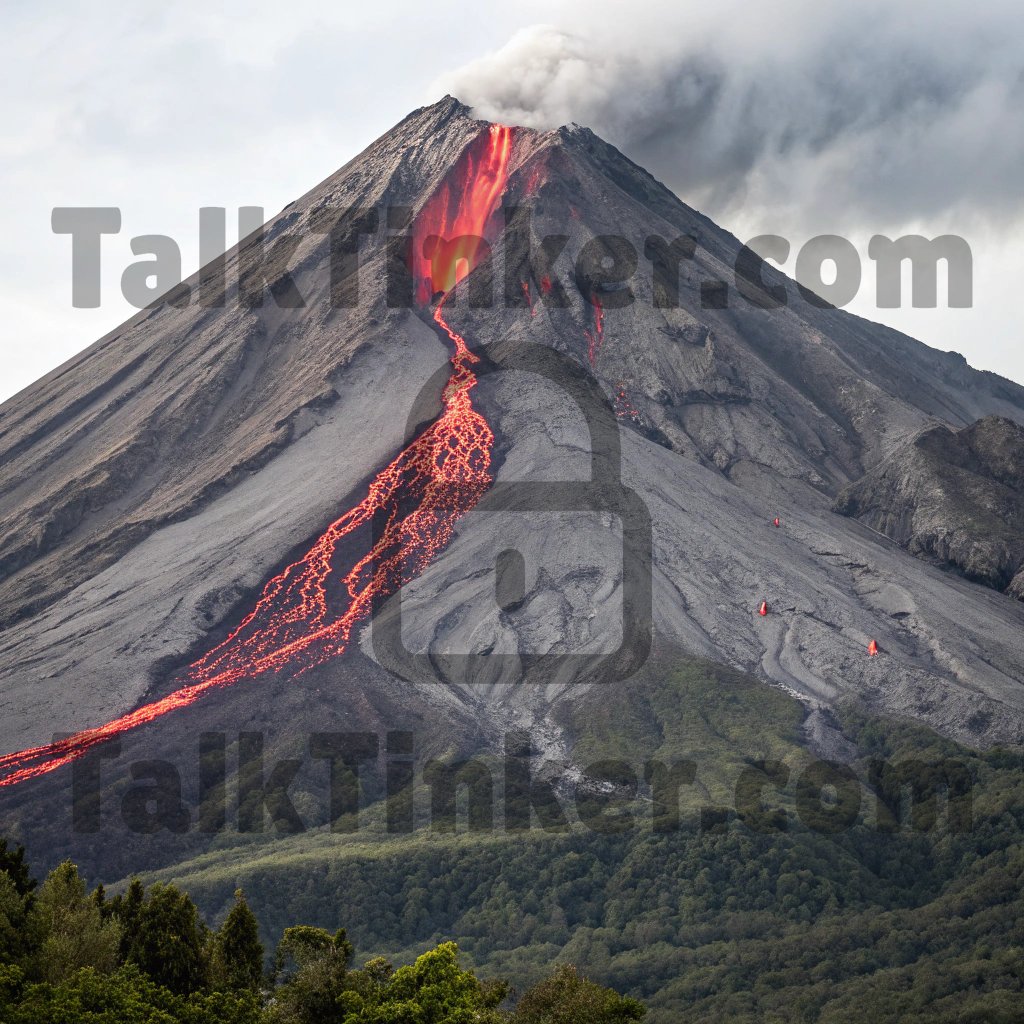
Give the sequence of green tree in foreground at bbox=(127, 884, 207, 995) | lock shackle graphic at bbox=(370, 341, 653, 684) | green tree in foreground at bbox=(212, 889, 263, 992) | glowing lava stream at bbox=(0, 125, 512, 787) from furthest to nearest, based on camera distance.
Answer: lock shackle graphic at bbox=(370, 341, 653, 684)
glowing lava stream at bbox=(0, 125, 512, 787)
green tree in foreground at bbox=(212, 889, 263, 992)
green tree in foreground at bbox=(127, 884, 207, 995)

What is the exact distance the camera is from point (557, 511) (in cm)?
7631

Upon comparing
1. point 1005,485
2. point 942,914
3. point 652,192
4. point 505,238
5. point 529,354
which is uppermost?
point 652,192

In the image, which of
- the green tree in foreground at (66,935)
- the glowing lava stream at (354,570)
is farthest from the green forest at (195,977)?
the glowing lava stream at (354,570)

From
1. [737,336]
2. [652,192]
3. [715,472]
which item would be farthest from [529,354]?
[652,192]

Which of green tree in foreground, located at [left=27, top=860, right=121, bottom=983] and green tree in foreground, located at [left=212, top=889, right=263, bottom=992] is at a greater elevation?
green tree in foreground, located at [left=27, top=860, right=121, bottom=983]

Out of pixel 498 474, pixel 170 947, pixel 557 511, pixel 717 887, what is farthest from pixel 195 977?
pixel 498 474

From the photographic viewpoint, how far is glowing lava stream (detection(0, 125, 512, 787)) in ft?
205

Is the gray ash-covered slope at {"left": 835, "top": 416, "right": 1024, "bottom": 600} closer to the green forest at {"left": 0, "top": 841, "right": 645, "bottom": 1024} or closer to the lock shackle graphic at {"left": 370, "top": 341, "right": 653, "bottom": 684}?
the lock shackle graphic at {"left": 370, "top": 341, "right": 653, "bottom": 684}

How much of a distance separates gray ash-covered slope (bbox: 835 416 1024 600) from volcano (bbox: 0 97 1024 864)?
129cm

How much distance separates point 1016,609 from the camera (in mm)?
79562

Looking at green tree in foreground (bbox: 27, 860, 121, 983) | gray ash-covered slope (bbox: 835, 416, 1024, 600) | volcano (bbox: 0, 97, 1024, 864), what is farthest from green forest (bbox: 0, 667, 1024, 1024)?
gray ash-covered slope (bbox: 835, 416, 1024, 600)

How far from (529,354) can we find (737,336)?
2361 centimetres

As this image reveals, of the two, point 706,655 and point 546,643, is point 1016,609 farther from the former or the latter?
point 546,643

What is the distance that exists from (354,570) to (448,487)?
345 inches
